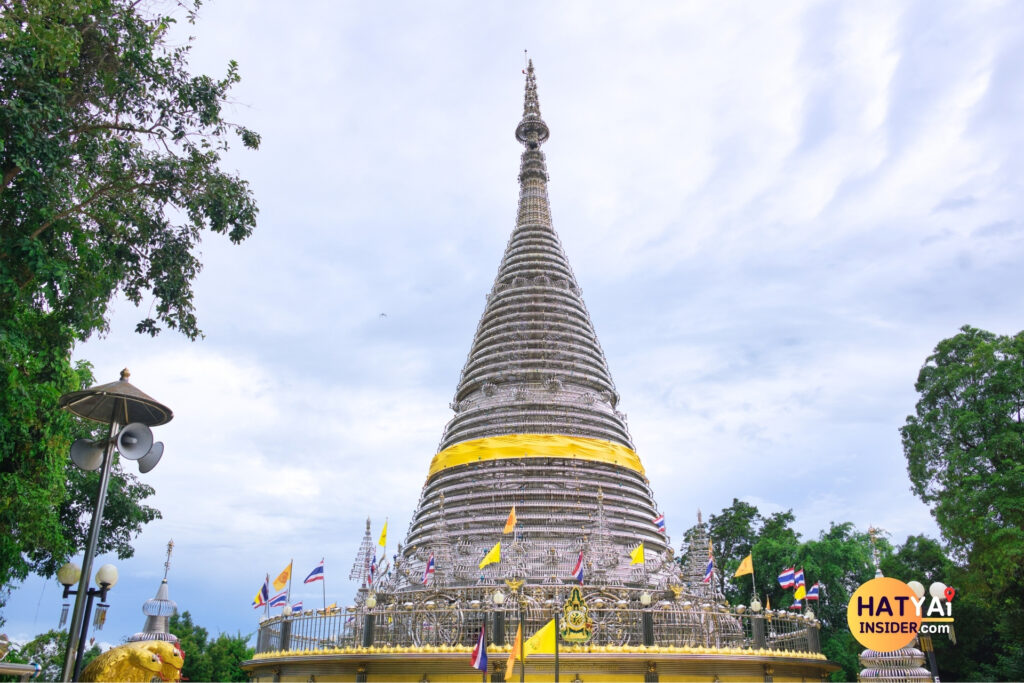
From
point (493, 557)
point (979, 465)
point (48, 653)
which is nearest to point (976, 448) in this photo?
point (979, 465)

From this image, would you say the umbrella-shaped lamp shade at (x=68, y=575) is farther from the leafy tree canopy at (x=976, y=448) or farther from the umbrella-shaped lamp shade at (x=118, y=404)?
the leafy tree canopy at (x=976, y=448)

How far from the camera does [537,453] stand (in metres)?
26.1

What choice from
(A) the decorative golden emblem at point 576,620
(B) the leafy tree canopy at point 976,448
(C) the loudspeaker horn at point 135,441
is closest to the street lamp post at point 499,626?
(A) the decorative golden emblem at point 576,620

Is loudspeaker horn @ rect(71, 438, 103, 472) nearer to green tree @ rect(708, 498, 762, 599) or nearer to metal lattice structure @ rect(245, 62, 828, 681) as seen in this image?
metal lattice structure @ rect(245, 62, 828, 681)

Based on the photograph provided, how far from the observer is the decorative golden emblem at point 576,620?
18.5 meters

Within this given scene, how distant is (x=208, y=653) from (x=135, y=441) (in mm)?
38045

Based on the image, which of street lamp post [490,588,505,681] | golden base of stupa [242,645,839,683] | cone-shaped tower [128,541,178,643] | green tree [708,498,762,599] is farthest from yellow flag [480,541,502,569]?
green tree [708,498,762,599]

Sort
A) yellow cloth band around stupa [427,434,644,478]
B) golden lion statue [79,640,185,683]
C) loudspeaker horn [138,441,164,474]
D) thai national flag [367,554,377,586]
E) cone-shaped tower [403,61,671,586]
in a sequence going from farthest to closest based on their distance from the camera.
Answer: yellow cloth band around stupa [427,434,644,478] → thai national flag [367,554,377,586] → cone-shaped tower [403,61,671,586] → golden lion statue [79,640,185,683] → loudspeaker horn [138,441,164,474]

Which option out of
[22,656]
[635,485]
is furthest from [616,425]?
[22,656]

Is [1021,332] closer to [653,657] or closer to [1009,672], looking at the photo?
[1009,672]

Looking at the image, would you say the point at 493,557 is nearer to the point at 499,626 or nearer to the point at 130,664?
the point at 499,626

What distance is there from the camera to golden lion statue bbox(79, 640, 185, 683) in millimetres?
10922

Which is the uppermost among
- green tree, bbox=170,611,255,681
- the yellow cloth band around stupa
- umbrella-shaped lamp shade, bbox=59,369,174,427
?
the yellow cloth band around stupa

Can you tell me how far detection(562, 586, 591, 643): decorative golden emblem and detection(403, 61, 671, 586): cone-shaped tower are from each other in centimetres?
290
